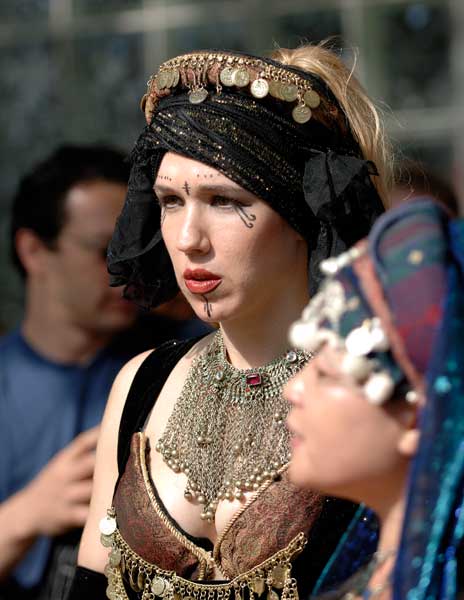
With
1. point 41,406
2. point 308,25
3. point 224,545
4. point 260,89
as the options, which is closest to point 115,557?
point 224,545

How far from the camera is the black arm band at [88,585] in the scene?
2523 millimetres

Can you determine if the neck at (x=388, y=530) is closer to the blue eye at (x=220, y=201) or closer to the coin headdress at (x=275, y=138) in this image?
the coin headdress at (x=275, y=138)

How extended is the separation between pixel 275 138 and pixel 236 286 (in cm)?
31

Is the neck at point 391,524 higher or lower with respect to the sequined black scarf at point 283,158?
lower

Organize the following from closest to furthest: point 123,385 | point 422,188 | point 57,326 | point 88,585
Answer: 1. point 88,585
2. point 123,385
3. point 422,188
4. point 57,326

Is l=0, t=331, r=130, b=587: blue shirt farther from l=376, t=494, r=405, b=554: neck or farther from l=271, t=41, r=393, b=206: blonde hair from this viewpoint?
l=376, t=494, r=405, b=554: neck

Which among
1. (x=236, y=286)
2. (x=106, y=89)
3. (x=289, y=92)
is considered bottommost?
(x=236, y=286)

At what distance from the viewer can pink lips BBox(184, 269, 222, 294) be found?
2.31 metres

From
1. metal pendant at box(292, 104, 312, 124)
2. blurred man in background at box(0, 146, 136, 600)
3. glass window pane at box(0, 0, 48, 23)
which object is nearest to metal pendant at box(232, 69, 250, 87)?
metal pendant at box(292, 104, 312, 124)

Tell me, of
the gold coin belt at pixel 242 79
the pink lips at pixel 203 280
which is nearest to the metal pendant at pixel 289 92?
the gold coin belt at pixel 242 79

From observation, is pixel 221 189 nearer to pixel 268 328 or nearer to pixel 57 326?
pixel 268 328

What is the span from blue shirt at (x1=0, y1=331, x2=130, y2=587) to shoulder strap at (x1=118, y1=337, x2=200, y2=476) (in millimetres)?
1321

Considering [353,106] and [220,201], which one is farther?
[353,106]

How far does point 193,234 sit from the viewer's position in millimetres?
2285
